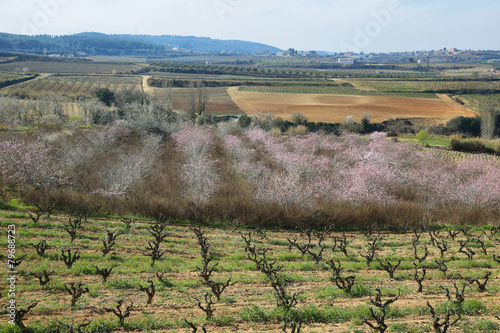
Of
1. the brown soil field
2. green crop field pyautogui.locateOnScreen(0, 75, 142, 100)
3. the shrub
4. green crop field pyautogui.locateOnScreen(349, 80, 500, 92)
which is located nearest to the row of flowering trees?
the shrub

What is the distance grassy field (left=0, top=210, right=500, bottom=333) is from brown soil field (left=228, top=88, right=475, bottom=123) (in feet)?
158

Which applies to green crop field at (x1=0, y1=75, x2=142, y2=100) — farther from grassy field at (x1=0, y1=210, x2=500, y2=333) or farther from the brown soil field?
grassy field at (x1=0, y1=210, x2=500, y2=333)

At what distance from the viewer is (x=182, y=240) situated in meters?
13.7

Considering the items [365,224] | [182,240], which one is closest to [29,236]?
[182,240]

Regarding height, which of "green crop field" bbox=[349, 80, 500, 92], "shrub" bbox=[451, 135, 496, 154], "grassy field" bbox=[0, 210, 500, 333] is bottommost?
"grassy field" bbox=[0, 210, 500, 333]

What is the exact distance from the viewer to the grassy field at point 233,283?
7598mm

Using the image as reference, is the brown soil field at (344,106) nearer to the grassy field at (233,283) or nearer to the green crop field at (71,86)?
the green crop field at (71,86)

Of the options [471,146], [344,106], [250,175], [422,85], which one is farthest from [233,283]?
[422,85]

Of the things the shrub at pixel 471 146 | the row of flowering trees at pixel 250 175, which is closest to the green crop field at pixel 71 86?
the row of flowering trees at pixel 250 175

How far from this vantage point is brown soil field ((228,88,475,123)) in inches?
2510

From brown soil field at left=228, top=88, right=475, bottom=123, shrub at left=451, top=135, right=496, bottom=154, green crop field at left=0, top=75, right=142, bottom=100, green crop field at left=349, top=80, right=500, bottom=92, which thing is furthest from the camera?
green crop field at left=349, top=80, right=500, bottom=92

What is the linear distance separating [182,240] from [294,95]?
7423 centimetres

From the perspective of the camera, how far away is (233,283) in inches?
378

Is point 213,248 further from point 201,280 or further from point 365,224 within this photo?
point 365,224
